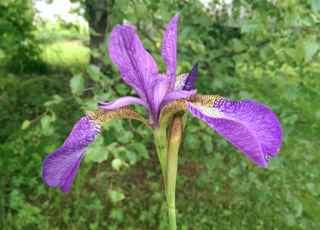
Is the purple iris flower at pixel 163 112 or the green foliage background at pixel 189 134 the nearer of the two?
the purple iris flower at pixel 163 112

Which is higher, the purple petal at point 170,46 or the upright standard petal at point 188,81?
the purple petal at point 170,46

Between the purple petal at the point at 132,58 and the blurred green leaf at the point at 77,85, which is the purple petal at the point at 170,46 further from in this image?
the blurred green leaf at the point at 77,85

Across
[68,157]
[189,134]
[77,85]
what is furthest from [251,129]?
[189,134]

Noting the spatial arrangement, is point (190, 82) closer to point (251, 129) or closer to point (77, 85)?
point (251, 129)

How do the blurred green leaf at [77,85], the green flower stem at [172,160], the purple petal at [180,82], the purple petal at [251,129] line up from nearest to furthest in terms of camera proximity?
the purple petal at [251,129]
the green flower stem at [172,160]
the purple petal at [180,82]
the blurred green leaf at [77,85]

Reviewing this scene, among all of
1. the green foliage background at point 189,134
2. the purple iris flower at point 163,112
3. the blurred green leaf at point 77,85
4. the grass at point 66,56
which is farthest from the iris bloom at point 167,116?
the grass at point 66,56

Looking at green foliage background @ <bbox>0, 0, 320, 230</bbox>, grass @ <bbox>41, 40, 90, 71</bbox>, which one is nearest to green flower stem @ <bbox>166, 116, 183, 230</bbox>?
green foliage background @ <bbox>0, 0, 320, 230</bbox>

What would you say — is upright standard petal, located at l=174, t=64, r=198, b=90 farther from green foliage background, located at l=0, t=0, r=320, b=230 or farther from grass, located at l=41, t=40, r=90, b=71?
grass, located at l=41, t=40, r=90, b=71
